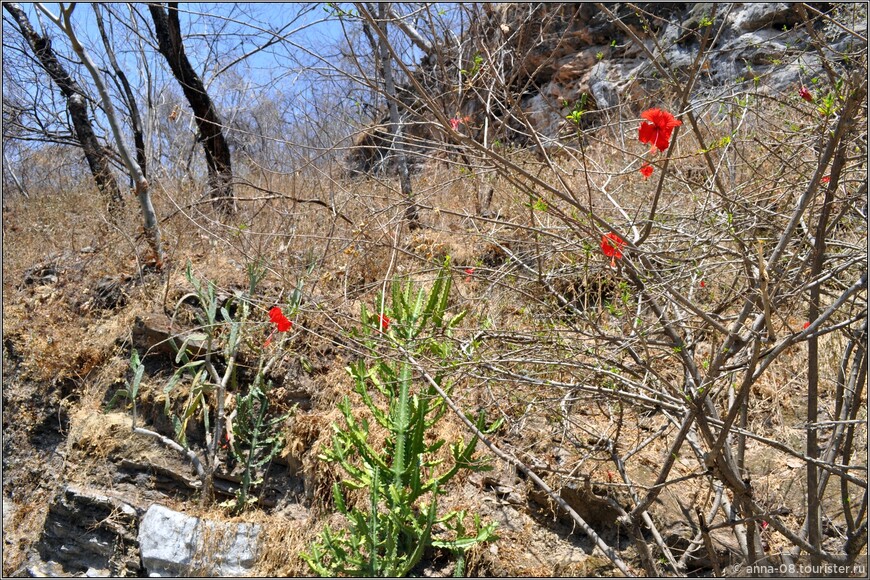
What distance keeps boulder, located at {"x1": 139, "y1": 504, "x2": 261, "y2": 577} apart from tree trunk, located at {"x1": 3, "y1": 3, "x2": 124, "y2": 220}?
4.15 m

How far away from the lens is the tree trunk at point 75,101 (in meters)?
6.97

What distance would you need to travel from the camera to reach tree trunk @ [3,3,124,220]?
697cm

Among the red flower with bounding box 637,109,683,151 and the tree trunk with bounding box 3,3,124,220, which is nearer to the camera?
the red flower with bounding box 637,109,683,151

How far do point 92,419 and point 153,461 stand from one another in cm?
70

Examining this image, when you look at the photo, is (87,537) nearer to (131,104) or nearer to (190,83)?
(190,83)

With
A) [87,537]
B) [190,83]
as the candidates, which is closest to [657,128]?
[87,537]

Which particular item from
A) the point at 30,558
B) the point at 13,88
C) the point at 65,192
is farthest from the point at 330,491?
the point at 13,88

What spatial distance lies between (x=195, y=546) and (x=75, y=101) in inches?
214

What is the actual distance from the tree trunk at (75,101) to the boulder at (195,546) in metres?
4.15

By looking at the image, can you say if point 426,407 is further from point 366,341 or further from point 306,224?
point 306,224

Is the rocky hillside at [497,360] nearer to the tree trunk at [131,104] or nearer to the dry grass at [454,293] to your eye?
the dry grass at [454,293]

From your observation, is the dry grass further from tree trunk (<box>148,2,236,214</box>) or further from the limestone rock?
tree trunk (<box>148,2,236,214</box>)

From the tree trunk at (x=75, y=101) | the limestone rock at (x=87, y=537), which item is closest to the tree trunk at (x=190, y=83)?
the tree trunk at (x=75, y=101)

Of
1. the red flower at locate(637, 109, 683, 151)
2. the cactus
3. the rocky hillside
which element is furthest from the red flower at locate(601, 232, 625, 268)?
the cactus
